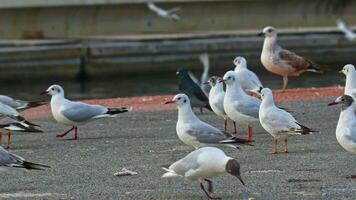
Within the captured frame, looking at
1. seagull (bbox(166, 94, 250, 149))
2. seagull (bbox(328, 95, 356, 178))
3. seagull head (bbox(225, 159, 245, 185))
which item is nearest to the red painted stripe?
seagull (bbox(166, 94, 250, 149))

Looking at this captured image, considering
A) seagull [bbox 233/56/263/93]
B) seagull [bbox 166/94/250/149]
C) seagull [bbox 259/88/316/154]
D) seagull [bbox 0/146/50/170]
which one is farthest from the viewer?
seagull [bbox 233/56/263/93]

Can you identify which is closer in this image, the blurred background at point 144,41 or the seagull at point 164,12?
the blurred background at point 144,41

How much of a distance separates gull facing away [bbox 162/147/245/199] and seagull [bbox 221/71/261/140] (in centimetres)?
371

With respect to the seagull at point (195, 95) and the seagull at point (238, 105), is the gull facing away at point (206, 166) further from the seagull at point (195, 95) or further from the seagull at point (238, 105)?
Answer: the seagull at point (195, 95)

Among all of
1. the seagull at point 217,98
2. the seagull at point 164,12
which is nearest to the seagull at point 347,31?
the seagull at point 164,12

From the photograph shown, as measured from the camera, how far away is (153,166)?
1280 cm

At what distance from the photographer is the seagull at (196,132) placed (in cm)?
1191

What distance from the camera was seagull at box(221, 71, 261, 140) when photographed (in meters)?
14.2

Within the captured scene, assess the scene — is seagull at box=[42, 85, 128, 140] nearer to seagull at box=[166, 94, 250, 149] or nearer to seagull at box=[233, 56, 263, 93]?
seagull at box=[233, 56, 263, 93]

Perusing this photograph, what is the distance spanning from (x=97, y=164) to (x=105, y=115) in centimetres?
263

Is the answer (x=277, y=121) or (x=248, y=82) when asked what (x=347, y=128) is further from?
(x=248, y=82)

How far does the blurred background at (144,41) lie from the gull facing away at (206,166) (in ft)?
66.3

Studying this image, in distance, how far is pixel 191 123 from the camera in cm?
1225

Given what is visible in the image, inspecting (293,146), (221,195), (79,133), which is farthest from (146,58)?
(221,195)
